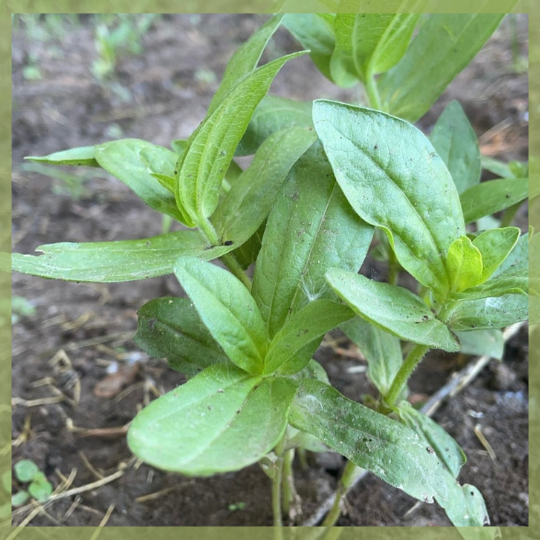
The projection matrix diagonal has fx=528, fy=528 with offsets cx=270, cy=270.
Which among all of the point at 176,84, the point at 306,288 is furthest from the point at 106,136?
the point at 306,288

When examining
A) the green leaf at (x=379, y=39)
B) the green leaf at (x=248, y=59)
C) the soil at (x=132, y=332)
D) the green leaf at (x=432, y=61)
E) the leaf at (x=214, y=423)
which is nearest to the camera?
the leaf at (x=214, y=423)

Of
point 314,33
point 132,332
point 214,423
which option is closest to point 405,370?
point 214,423

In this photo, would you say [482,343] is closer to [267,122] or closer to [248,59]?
[267,122]

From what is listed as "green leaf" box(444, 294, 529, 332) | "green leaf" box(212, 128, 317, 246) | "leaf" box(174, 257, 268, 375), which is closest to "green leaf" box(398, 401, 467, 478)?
"green leaf" box(444, 294, 529, 332)

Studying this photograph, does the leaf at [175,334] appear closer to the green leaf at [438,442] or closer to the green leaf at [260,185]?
the green leaf at [260,185]

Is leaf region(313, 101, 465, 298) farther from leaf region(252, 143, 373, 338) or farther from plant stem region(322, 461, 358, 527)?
plant stem region(322, 461, 358, 527)

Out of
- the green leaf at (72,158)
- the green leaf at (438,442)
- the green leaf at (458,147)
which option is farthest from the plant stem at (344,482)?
the green leaf at (72,158)
